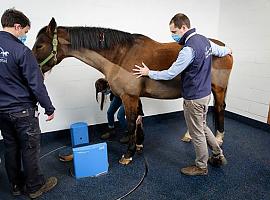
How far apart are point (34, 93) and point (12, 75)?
199 millimetres

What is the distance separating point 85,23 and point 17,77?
64.3 inches

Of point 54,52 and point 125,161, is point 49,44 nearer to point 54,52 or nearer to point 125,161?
point 54,52

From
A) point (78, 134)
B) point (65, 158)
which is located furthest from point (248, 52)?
point (65, 158)

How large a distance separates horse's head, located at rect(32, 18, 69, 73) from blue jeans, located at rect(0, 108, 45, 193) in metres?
0.66

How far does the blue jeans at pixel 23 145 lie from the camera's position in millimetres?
1776

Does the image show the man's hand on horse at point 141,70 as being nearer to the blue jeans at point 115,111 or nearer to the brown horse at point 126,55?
the brown horse at point 126,55

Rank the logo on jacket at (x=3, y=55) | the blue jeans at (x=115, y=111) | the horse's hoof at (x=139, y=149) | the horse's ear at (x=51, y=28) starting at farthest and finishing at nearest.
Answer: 1. the blue jeans at (x=115, y=111)
2. the horse's hoof at (x=139, y=149)
3. the horse's ear at (x=51, y=28)
4. the logo on jacket at (x=3, y=55)

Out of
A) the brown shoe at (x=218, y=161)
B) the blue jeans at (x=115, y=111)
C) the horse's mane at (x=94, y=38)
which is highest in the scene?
the horse's mane at (x=94, y=38)

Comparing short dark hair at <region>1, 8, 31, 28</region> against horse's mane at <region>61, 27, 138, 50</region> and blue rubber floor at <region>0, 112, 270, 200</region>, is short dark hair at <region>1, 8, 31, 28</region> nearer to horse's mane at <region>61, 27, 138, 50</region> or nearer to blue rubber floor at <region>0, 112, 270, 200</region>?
horse's mane at <region>61, 27, 138, 50</region>

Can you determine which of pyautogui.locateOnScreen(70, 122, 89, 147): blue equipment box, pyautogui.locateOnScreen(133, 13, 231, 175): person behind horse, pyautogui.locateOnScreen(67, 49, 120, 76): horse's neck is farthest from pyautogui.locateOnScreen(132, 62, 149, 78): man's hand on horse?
pyautogui.locateOnScreen(70, 122, 89, 147): blue equipment box

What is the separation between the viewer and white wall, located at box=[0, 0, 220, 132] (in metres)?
2.84

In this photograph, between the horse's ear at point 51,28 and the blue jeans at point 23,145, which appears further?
the horse's ear at point 51,28

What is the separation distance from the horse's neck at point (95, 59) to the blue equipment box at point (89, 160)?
0.80m

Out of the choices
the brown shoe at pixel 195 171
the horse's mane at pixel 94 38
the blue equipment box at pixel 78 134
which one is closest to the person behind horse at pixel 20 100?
the horse's mane at pixel 94 38
